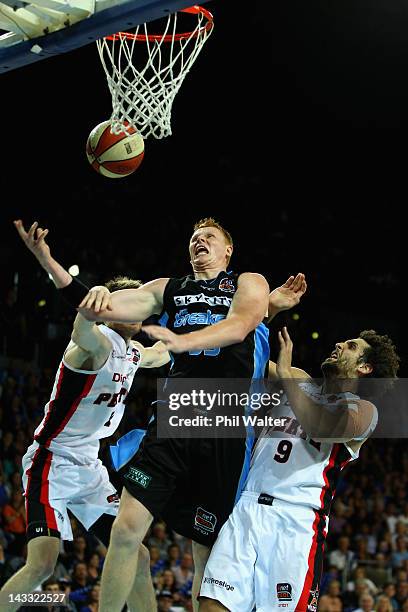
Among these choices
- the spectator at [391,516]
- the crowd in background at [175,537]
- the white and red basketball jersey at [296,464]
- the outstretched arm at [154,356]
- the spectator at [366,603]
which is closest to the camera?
the white and red basketball jersey at [296,464]

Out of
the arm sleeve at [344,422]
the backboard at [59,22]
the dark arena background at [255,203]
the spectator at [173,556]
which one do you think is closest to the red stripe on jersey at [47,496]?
the arm sleeve at [344,422]

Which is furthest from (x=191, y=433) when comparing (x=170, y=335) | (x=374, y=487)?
(x=374, y=487)

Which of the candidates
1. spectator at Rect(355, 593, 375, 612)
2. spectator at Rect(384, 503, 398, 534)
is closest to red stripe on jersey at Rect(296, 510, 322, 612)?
spectator at Rect(355, 593, 375, 612)

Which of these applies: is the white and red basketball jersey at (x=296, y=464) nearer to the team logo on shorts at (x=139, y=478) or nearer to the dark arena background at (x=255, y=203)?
the team logo on shorts at (x=139, y=478)

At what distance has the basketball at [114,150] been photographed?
19.3 feet

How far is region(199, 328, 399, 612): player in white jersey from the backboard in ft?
6.34

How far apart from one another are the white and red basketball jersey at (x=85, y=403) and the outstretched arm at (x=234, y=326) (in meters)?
1.31

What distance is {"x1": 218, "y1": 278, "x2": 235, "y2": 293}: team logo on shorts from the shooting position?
16.1ft

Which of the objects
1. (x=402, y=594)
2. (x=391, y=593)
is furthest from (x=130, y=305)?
(x=402, y=594)

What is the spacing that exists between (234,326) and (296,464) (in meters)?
0.97

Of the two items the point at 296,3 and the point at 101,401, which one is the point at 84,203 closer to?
the point at 296,3

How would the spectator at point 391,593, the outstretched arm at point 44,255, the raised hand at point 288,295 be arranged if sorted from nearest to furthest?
the outstretched arm at point 44,255, the raised hand at point 288,295, the spectator at point 391,593

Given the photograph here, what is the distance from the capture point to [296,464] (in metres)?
4.84

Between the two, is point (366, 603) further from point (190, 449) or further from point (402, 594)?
point (190, 449)
